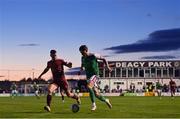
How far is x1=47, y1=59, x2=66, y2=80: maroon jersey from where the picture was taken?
16750 mm

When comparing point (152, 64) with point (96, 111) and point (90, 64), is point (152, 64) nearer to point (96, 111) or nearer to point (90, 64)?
point (90, 64)

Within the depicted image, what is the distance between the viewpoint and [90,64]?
1672cm

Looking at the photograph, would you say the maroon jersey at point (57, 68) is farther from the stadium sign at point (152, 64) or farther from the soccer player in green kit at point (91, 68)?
the stadium sign at point (152, 64)

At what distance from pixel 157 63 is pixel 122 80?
9819mm

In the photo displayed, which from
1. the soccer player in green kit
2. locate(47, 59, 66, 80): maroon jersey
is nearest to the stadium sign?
the soccer player in green kit

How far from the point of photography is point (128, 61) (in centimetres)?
12800

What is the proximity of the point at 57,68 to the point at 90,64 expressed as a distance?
3.70 feet

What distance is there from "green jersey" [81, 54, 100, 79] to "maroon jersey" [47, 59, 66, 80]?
716 mm

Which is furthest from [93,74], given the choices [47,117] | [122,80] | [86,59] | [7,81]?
[122,80]

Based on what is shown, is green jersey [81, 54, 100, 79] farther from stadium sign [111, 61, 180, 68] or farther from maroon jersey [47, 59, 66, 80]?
stadium sign [111, 61, 180, 68]

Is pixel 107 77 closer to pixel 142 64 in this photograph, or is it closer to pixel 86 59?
pixel 142 64

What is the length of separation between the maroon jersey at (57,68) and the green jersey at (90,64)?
→ 716mm

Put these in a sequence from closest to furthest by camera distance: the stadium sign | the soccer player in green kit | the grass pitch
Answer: the grass pitch < the soccer player in green kit < the stadium sign

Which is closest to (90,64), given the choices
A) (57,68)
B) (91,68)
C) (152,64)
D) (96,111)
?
(91,68)
